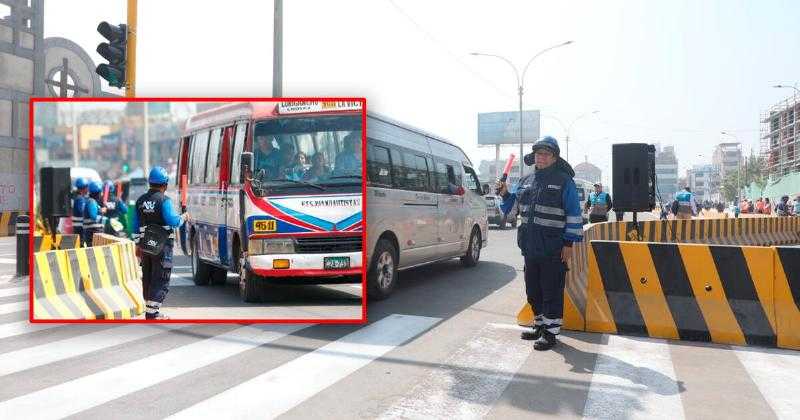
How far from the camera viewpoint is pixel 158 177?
6820mm

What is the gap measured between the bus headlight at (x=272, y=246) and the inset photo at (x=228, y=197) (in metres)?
0.01

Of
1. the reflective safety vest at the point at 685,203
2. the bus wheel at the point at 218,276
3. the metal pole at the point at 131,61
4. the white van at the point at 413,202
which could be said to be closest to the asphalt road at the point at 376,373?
the white van at the point at 413,202

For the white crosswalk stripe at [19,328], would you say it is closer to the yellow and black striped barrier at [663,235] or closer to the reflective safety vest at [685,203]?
the yellow and black striped barrier at [663,235]

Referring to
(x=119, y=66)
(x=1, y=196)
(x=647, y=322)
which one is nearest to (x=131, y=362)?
(x=647, y=322)

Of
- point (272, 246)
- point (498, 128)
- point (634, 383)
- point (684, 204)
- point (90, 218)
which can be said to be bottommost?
point (634, 383)

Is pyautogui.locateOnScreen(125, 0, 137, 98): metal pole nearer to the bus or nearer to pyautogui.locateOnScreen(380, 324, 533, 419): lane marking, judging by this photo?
the bus

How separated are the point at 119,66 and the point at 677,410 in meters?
8.27

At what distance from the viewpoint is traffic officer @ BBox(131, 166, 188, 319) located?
268 inches

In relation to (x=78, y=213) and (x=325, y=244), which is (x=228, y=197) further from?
(x=78, y=213)

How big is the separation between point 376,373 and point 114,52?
259 inches

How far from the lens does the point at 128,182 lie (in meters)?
7.21

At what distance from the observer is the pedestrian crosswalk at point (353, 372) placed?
4.36 m

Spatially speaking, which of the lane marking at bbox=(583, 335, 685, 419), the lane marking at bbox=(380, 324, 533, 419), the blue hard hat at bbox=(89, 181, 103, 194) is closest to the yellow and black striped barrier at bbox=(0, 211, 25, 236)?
the blue hard hat at bbox=(89, 181, 103, 194)

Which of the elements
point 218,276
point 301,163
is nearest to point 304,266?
point 301,163
